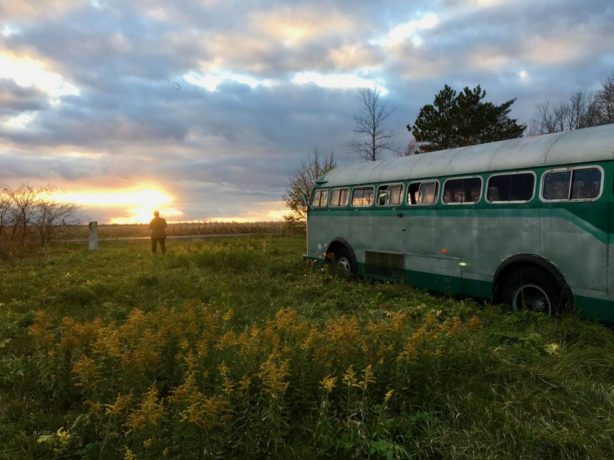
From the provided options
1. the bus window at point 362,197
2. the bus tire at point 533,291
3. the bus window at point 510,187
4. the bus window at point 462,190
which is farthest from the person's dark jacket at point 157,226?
the bus tire at point 533,291

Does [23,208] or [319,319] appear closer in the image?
[319,319]

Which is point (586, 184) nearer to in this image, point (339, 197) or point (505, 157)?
point (505, 157)

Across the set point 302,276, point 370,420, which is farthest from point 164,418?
point 302,276

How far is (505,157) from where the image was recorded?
7.97 meters

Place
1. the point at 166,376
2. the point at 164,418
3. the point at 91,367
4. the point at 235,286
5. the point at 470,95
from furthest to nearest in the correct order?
1. the point at 470,95
2. the point at 235,286
3. the point at 166,376
4. the point at 91,367
5. the point at 164,418

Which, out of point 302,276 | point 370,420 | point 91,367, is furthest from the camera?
point 302,276

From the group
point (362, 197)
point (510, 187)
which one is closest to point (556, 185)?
point (510, 187)

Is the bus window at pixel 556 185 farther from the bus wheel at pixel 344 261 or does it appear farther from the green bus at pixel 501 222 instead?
the bus wheel at pixel 344 261

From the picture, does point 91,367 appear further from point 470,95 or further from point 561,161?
point 470,95

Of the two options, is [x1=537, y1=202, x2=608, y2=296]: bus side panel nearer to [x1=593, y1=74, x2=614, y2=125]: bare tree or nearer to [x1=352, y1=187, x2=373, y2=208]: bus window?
[x1=352, y1=187, x2=373, y2=208]: bus window

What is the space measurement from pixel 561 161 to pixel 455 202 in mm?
2204

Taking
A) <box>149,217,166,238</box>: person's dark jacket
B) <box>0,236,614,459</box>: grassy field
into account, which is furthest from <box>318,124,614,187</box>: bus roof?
<box>149,217,166,238</box>: person's dark jacket

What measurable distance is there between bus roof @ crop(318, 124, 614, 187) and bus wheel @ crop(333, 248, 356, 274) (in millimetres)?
2039

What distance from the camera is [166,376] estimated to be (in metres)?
4.46
